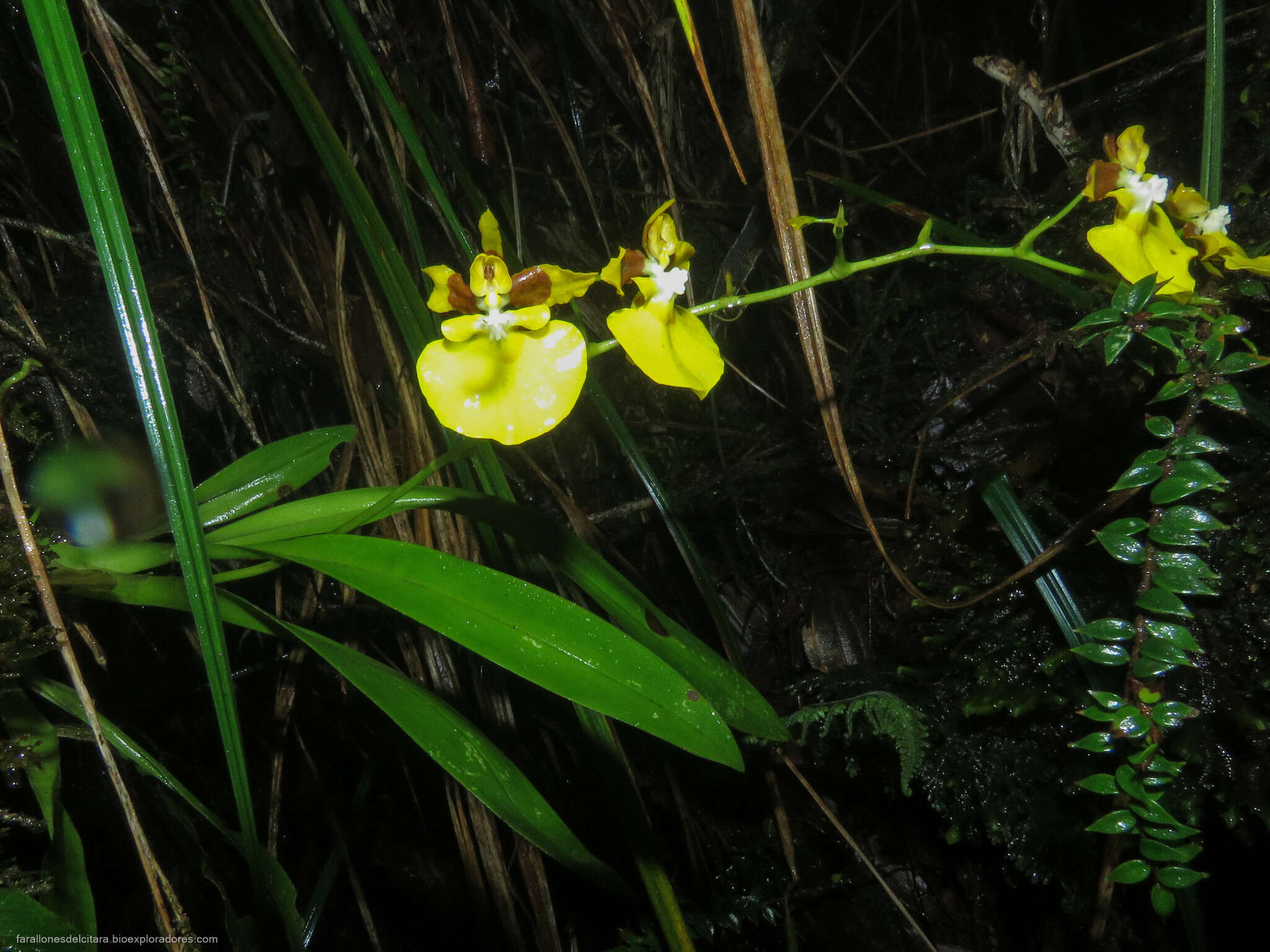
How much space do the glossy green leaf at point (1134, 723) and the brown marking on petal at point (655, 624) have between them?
51 cm

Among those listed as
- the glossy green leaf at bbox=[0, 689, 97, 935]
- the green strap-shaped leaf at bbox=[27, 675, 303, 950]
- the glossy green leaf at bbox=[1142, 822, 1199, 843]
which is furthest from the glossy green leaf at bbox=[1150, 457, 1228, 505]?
the glossy green leaf at bbox=[0, 689, 97, 935]

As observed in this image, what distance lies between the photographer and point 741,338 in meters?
1.45

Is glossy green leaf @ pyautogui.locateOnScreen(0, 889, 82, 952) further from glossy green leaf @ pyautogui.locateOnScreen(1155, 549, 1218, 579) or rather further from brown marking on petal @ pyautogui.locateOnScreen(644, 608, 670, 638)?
glossy green leaf @ pyautogui.locateOnScreen(1155, 549, 1218, 579)

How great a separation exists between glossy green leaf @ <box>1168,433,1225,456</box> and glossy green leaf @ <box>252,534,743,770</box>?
1.90 ft

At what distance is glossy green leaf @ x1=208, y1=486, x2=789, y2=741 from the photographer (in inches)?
32.9

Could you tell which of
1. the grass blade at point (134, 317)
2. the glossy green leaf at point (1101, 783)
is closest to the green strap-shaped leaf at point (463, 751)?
the grass blade at point (134, 317)

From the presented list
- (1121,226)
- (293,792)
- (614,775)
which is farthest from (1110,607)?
(293,792)

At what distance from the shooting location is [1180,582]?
0.75m

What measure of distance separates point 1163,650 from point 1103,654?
55 millimetres

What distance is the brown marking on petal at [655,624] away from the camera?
87 cm

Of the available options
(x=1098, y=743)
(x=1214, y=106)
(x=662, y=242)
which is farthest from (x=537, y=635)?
(x=1214, y=106)

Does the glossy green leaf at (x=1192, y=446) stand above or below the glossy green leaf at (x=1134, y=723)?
above

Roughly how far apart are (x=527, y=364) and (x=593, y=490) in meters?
0.67

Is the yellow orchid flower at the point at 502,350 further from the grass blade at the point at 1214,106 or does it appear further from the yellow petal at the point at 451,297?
the grass blade at the point at 1214,106
